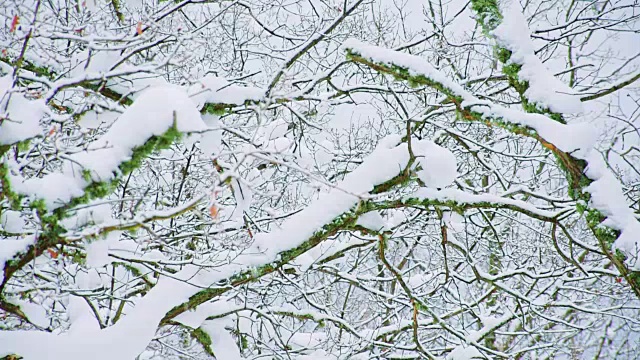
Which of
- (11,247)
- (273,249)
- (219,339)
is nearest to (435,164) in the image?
(273,249)

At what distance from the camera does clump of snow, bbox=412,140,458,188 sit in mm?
3490

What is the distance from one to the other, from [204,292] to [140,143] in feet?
5.10

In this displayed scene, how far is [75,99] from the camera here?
4223mm

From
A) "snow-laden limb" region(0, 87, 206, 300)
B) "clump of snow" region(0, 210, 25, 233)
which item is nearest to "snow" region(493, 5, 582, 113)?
"snow-laden limb" region(0, 87, 206, 300)

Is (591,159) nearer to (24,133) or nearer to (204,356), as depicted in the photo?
(24,133)

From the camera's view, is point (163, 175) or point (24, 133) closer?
point (24, 133)

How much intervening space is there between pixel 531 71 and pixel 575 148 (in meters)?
0.94

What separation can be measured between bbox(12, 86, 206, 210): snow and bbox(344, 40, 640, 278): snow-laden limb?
7.42 ft

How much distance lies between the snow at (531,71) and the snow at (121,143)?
302 cm

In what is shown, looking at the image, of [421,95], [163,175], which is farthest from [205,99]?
[421,95]

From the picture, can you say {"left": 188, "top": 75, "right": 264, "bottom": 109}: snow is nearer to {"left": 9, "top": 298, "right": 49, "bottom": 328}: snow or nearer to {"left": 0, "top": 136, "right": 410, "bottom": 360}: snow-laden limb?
{"left": 0, "top": 136, "right": 410, "bottom": 360}: snow-laden limb

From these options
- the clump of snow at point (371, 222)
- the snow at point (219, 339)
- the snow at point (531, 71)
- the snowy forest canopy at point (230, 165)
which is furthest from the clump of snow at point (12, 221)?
the snow at point (531, 71)

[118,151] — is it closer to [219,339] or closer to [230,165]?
[230,165]

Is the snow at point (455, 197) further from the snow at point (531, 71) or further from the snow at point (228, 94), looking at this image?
the snow at point (228, 94)
